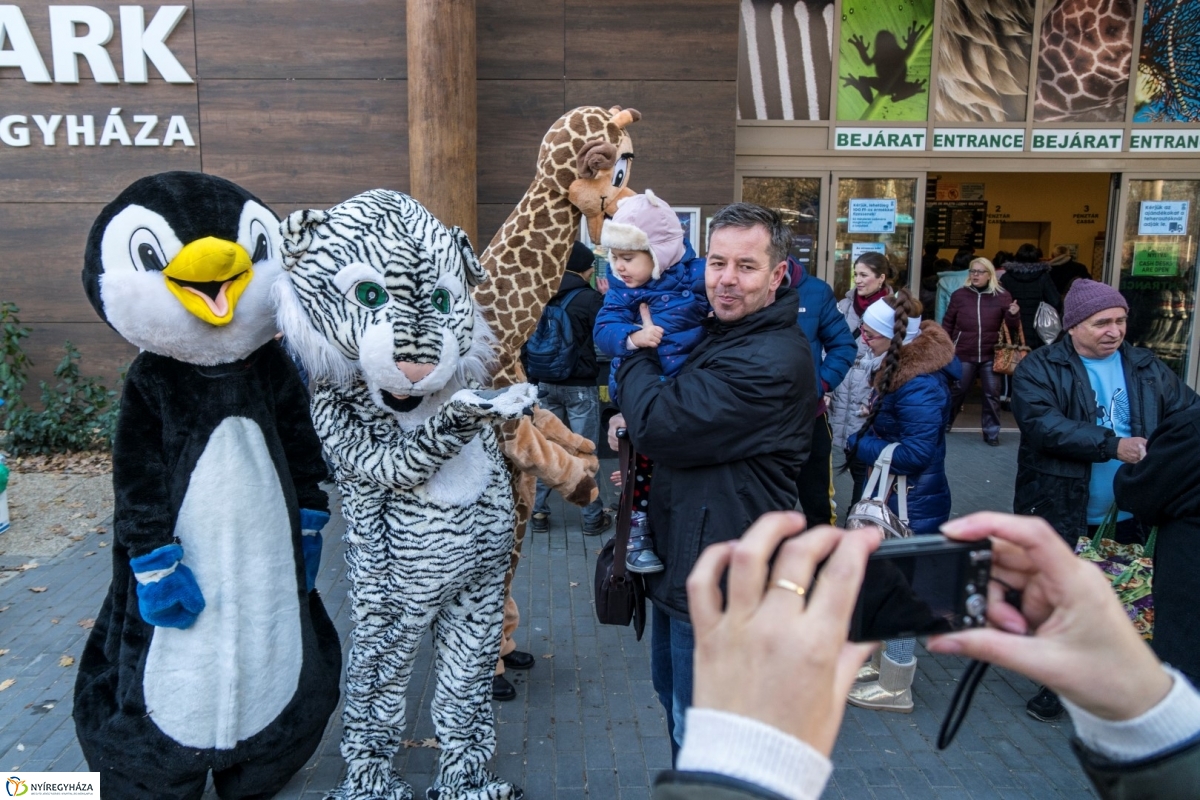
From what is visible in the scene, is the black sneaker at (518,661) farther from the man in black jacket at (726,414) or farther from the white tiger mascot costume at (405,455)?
the man in black jacket at (726,414)

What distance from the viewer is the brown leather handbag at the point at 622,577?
266 centimetres

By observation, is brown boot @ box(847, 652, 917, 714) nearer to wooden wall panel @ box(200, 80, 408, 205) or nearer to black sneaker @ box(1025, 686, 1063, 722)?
black sneaker @ box(1025, 686, 1063, 722)

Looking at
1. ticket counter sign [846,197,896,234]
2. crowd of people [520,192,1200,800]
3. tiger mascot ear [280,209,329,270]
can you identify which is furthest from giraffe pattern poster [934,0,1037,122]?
tiger mascot ear [280,209,329,270]

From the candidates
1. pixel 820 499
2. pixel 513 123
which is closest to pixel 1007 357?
pixel 820 499

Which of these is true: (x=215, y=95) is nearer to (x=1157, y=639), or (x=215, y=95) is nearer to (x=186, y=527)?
(x=186, y=527)

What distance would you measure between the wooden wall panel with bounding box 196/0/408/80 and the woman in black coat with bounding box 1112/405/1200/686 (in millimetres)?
7162

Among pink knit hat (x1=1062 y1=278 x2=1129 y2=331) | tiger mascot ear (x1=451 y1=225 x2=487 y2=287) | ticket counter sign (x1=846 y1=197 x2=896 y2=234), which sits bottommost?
pink knit hat (x1=1062 y1=278 x2=1129 y2=331)

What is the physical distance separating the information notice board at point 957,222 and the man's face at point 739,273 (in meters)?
13.0

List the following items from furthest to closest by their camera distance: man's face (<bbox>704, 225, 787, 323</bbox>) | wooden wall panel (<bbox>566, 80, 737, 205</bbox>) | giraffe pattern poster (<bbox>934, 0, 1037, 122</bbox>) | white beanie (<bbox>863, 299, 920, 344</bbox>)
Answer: giraffe pattern poster (<bbox>934, 0, 1037, 122</bbox>) → wooden wall panel (<bbox>566, 80, 737, 205</bbox>) → white beanie (<bbox>863, 299, 920, 344</bbox>) → man's face (<bbox>704, 225, 787, 323</bbox>)

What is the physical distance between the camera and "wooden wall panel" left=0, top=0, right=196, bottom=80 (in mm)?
7578

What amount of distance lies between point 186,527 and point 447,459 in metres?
0.90

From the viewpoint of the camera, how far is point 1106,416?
3.74 meters

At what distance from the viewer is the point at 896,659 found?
12.4 ft

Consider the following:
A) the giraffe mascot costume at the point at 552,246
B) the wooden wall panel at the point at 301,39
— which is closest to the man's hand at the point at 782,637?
the giraffe mascot costume at the point at 552,246
